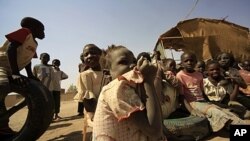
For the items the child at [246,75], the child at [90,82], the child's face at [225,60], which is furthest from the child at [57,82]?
the child at [246,75]

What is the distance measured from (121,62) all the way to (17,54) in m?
3.04

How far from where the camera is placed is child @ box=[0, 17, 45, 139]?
405 cm

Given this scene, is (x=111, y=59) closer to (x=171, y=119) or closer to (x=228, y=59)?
(x=171, y=119)

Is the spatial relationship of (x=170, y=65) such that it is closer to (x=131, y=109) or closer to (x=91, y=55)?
(x=91, y=55)

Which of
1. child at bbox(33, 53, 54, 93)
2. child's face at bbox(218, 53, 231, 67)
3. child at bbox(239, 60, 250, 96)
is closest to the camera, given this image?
child at bbox(239, 60, 250, 96)

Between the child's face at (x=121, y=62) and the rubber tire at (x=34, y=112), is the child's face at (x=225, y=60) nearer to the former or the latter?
the rubber tire at (x=34, y=112)

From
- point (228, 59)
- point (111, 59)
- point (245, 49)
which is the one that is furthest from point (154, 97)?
point (245, 49)

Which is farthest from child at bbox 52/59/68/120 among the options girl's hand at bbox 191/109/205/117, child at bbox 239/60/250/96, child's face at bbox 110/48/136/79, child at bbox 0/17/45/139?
child's face at bbox 110/48/136/79

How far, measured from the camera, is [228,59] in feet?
20.5

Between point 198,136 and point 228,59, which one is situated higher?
point 228,59

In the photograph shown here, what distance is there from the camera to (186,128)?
3980 millimetres

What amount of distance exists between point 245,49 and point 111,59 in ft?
39.3

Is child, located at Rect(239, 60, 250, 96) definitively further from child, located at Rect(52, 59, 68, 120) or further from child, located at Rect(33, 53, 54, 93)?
child, located at Rect(33, 53, 54, 93)

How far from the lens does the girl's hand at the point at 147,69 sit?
5.26 feet
